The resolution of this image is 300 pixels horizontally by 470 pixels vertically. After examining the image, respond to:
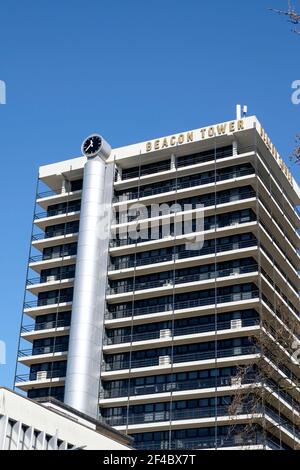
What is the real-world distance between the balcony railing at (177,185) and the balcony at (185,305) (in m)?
13.9

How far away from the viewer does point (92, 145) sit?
302 feet

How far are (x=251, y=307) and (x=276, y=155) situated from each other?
21313 mm

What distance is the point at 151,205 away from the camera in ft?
291

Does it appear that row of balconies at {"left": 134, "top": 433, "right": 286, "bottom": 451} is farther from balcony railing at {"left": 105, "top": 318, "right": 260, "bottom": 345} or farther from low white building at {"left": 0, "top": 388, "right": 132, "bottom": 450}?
low white building at {"left": 0, "top": 388, "right": 132, "bottom": 450}

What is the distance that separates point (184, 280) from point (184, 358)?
8.74 meters

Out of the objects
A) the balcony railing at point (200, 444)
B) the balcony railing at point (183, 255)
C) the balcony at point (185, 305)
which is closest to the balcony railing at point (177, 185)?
the balcony railing at point (183, 255)

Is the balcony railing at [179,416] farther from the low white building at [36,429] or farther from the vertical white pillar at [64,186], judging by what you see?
the vertical white pillar at [64,186]

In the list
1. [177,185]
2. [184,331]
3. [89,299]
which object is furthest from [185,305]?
[177,185]

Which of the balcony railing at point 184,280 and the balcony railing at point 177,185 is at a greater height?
the balcony railing at point 177,185

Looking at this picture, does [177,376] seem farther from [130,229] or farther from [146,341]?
[130,229]

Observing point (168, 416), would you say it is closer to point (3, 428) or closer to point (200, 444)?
point (200, 444)

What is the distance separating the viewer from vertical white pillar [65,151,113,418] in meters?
78.7

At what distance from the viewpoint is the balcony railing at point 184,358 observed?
75562mm

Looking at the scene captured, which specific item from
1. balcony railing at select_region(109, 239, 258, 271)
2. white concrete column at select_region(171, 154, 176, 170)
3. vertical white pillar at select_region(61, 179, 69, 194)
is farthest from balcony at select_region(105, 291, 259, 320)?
vertical white pillar at select_region(61, 179, 69, 194)
